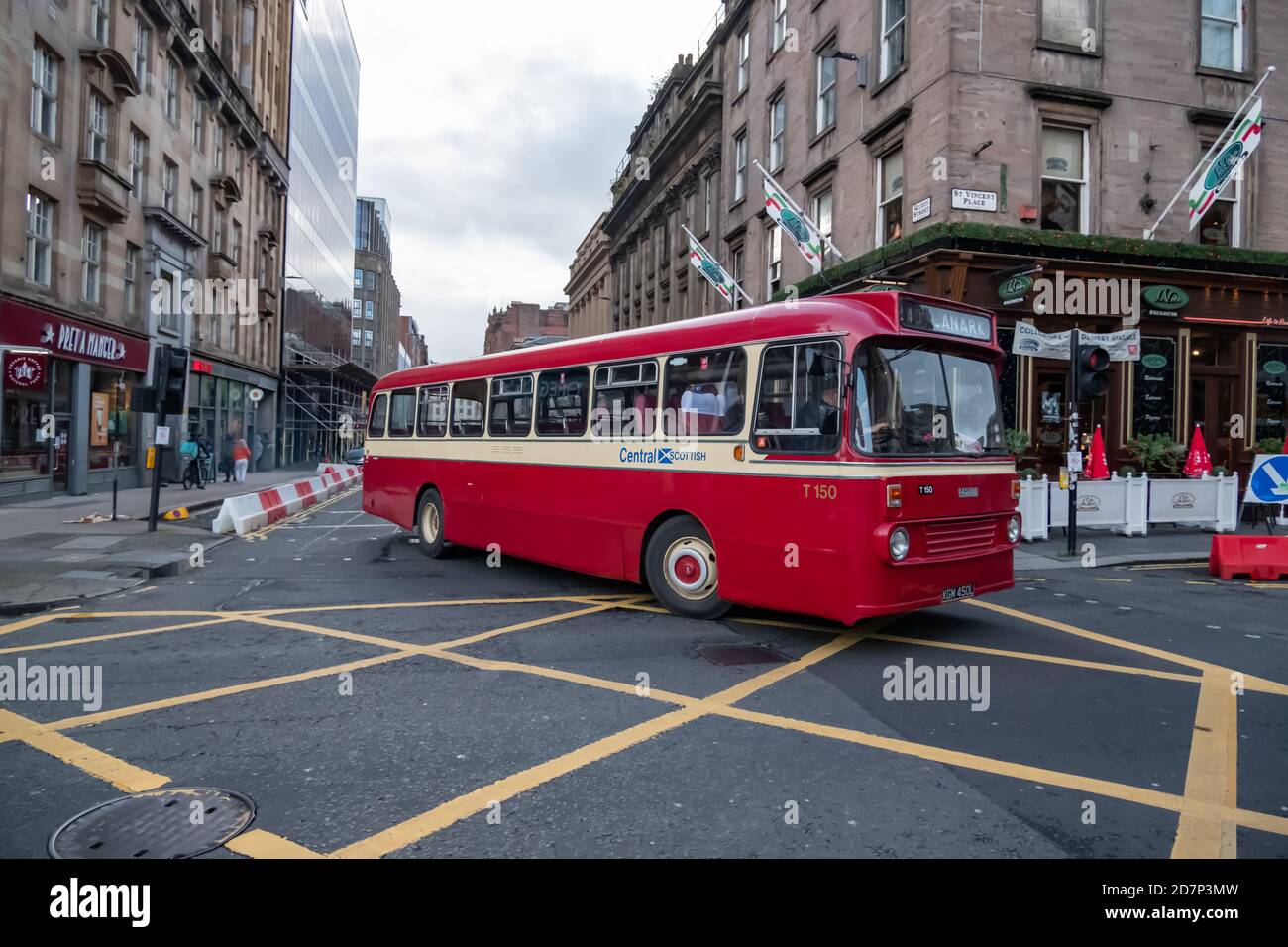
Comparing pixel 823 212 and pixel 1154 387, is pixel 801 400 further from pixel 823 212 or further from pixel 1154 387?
pixel 823 212

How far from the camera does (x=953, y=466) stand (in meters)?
6.66

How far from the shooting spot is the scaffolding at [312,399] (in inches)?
1619

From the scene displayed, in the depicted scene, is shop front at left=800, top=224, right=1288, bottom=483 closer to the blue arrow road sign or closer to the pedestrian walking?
the blue arrow road sign

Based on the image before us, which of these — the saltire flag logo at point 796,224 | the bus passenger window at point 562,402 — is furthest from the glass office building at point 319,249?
the bus passenger window at point 562,402

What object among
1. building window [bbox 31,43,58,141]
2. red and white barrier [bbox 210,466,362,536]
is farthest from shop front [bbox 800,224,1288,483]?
building window [bbox 31,43,58,141]

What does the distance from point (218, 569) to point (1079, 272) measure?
1686cm

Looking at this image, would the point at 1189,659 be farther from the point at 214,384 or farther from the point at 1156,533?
the point at 214,384

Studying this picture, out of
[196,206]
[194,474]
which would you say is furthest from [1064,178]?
[196,206]

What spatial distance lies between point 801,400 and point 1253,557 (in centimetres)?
839

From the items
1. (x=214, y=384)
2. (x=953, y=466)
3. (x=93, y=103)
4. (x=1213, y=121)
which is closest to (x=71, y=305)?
(x=93, y=103)

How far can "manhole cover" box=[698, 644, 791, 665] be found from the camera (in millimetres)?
6227

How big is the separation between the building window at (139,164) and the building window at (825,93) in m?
19.5

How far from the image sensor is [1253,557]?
429 inches
